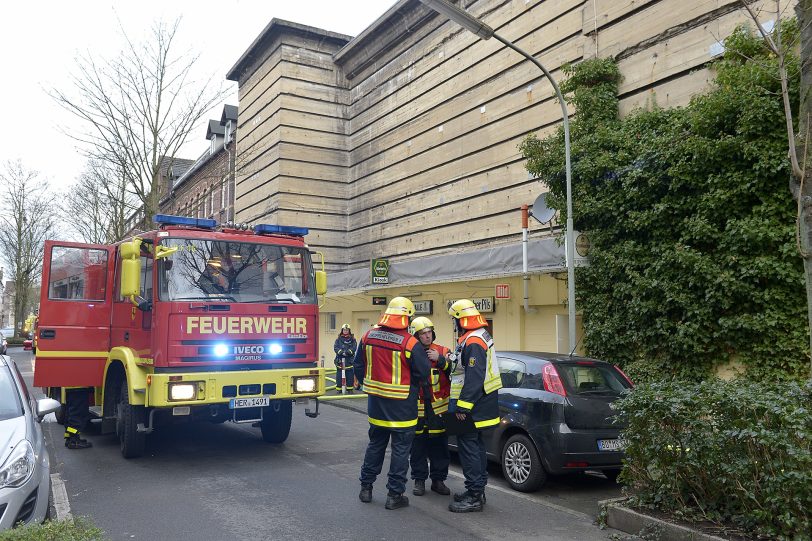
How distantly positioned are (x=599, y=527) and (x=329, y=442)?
512cm

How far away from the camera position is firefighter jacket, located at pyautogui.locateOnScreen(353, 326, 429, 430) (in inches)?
244

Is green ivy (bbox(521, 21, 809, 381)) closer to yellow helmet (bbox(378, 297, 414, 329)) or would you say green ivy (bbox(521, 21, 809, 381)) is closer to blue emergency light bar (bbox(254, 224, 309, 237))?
blue emergency light bar (bbox(254, 224, 309, 237))

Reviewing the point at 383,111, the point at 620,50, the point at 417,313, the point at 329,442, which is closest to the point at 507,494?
the point at 329,442

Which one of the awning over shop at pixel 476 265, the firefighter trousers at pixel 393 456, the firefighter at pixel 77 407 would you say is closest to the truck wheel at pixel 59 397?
the firefighter at pixel 77 407

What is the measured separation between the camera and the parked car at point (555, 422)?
22.3ft

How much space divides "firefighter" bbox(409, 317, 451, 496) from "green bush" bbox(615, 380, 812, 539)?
5.68 ft

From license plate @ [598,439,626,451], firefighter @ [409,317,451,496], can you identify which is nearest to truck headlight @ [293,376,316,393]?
firefighter @ [409,317,451,496]

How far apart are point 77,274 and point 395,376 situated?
228 inches

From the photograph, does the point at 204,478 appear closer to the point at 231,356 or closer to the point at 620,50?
the point at 231,356

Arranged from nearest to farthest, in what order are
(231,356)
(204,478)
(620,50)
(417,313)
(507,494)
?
(507,494), (204,478), (231,356), (620,50), (417,313)

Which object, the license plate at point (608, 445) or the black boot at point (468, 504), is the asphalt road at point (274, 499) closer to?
the black boot at point (468, 504)

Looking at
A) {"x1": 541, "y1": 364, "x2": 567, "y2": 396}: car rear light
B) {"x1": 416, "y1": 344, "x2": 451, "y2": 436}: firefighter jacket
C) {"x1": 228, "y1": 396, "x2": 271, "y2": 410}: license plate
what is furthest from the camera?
{"x1": 228, "y1": 396, "x2": 271, "y2": 410}: license plate

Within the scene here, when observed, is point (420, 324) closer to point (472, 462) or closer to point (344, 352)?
point (472, 462)

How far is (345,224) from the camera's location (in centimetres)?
2642
